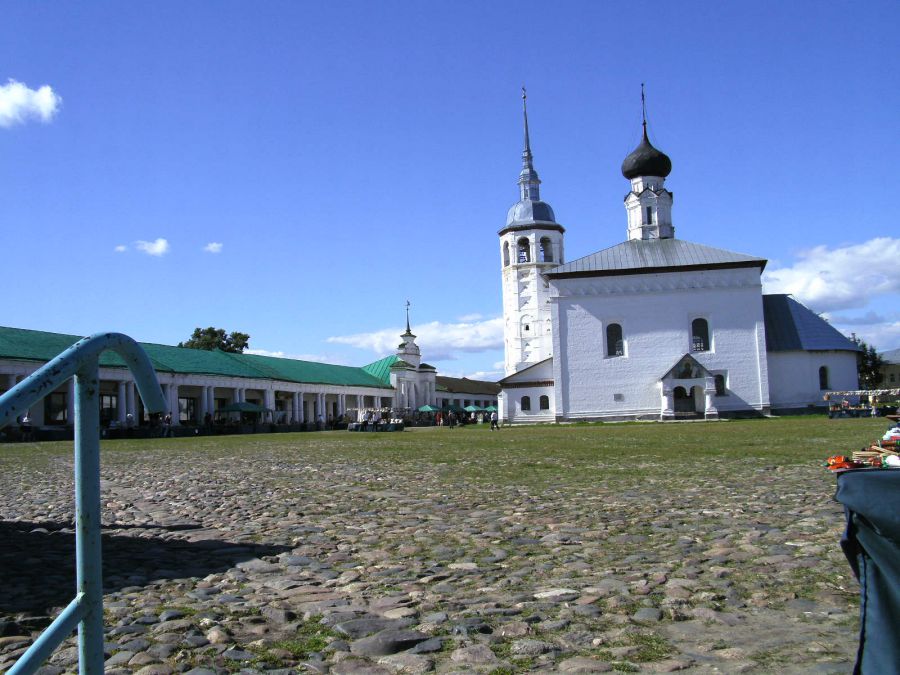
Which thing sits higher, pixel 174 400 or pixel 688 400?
pixel 174 400

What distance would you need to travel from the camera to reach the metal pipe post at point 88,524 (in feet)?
7.79

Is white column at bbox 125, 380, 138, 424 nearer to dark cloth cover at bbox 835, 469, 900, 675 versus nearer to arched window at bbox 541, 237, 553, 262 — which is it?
arched window at bbox 541, 237, 553, 262

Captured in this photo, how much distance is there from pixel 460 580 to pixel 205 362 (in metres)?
56.1

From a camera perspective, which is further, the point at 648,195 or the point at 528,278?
the point at 528,278

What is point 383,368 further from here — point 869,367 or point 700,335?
point 869,367

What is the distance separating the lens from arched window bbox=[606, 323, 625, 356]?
54531 millimetres

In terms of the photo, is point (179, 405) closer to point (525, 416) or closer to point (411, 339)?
point (525, 416)

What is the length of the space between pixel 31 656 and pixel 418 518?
6.14 m

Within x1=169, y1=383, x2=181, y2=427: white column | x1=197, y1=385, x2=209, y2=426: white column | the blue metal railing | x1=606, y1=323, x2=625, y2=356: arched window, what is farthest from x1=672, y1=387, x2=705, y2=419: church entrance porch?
the blue metal railing

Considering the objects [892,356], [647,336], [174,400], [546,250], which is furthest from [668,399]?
[892,356]

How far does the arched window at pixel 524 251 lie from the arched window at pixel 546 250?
121 centimetres

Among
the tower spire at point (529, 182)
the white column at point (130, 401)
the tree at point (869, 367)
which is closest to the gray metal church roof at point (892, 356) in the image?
the tree at point (869, 367)

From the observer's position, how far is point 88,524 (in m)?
2.39

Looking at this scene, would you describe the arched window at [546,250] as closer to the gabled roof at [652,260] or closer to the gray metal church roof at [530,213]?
the gray metal church roof at [530,213]
